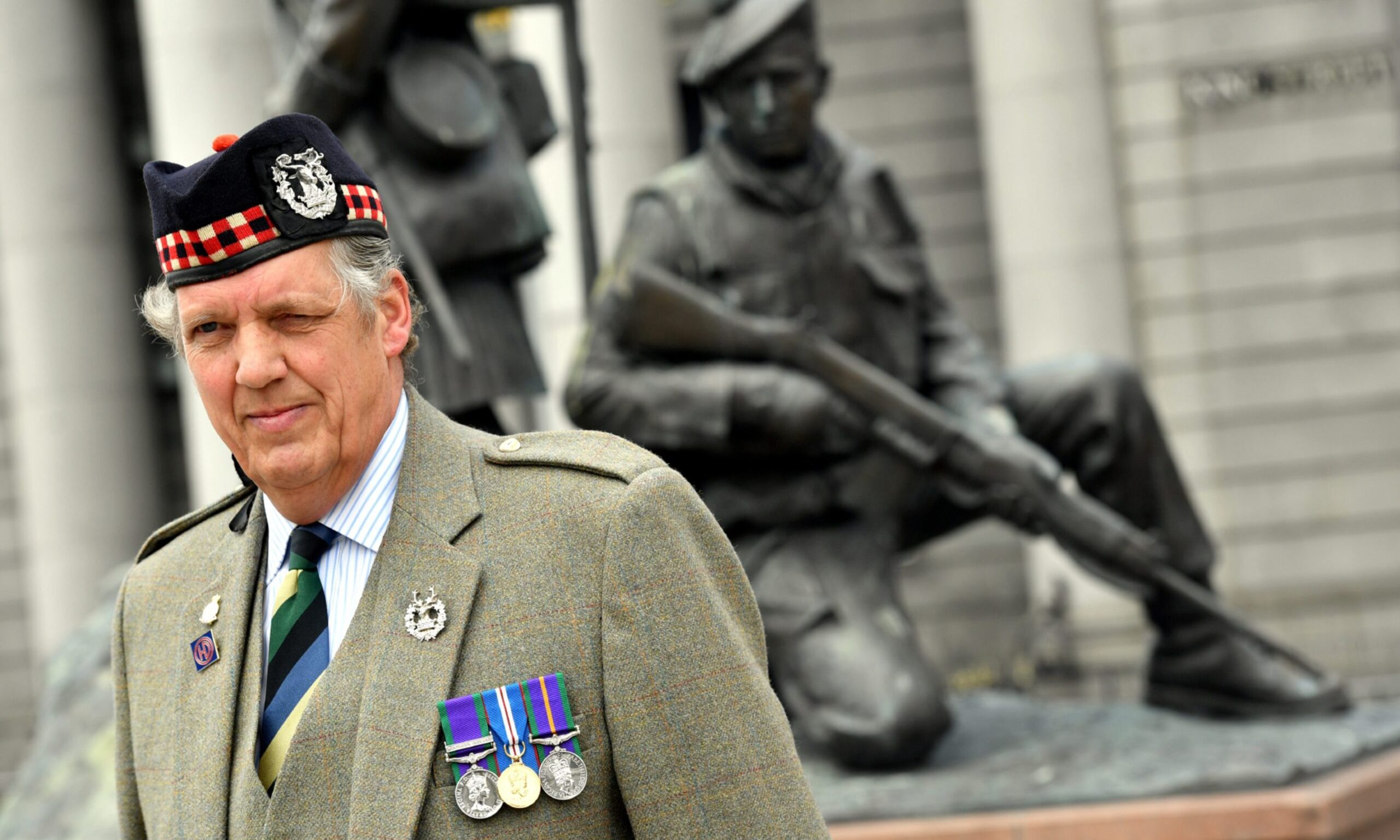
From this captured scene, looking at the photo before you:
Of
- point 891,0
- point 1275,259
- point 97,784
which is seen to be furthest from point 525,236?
point 891,0

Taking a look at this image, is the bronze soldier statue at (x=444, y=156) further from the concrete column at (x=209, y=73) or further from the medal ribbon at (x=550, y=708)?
the concrete column at (x=209, y=73)

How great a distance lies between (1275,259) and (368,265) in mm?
14789

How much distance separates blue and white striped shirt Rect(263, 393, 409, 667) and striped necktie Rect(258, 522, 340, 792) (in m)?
0.01

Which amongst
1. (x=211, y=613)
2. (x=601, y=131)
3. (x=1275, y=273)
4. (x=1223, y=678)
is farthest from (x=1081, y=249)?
(x=211, y=613)

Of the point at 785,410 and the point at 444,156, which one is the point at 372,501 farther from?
the point at 785,410

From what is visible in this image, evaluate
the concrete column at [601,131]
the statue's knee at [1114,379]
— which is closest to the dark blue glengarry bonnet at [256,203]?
the statue's knee at [1114,379]

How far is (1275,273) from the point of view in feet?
52.0

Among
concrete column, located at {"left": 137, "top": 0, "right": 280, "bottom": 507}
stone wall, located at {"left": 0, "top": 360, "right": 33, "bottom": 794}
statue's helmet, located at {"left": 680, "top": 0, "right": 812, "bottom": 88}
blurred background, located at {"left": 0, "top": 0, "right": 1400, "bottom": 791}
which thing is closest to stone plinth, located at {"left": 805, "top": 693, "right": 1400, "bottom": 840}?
statue's helmet, located at {"left": 680, "top": 0, "right": 812, "bottom": 88}

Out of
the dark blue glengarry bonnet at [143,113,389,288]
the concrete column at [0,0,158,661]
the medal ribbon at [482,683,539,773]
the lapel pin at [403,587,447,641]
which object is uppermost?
the dark blue glengarry bonnet at [143,113,389,288]

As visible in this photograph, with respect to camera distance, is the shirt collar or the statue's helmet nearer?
the shirt collar

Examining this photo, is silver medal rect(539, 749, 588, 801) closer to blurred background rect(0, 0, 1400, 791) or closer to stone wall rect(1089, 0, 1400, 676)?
blurred background rect(0, 0, 1400, 791)

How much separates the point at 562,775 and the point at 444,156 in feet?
13.2

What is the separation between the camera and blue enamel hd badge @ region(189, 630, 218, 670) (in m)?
2.21

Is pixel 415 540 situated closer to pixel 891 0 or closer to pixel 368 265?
pixel 368 265
